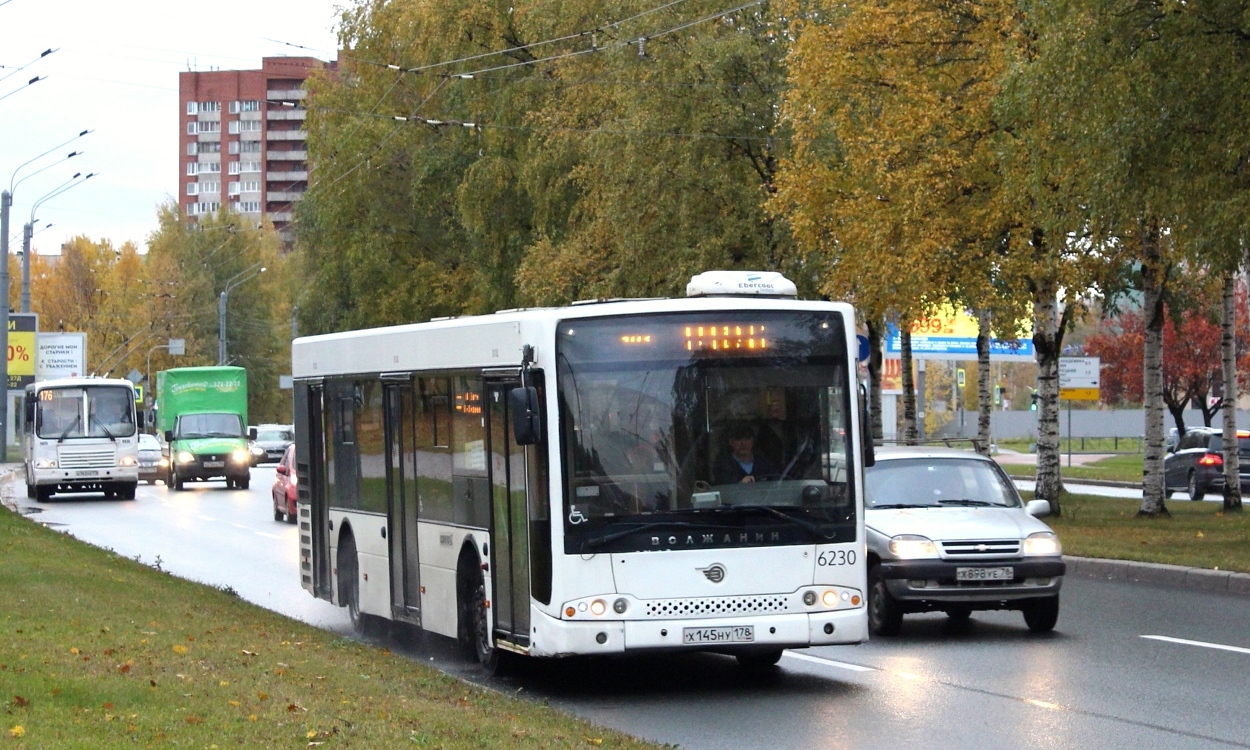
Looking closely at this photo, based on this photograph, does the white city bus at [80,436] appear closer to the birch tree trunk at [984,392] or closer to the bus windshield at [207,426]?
the bus windshield at [207,426]

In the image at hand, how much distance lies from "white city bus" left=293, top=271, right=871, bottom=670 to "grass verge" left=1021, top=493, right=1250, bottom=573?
9.10 metres

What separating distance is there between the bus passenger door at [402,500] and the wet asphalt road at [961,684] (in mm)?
481

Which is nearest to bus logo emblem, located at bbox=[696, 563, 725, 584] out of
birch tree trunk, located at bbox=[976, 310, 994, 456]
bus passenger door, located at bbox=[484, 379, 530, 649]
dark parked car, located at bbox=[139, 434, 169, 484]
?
bus passenger door, located at bbox=[484, 379, 530, 649]

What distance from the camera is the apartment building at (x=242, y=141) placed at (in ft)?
529

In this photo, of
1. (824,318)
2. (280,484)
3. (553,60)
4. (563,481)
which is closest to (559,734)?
(563,481)

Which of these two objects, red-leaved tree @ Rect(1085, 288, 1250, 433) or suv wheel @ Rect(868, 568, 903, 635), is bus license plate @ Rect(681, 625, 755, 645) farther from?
red-leaved tree @ Rect(1085, 288, 1250, 433)

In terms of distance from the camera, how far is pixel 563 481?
37.7 feet

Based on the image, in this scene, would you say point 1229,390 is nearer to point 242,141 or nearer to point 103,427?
point 103,427

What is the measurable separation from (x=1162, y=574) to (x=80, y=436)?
3071cm

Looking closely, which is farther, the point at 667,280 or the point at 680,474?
the point at 667,280

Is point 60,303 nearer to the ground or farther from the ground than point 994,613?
farther from the ground

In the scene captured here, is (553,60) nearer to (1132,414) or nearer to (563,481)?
(563,481)

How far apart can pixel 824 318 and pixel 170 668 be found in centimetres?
486

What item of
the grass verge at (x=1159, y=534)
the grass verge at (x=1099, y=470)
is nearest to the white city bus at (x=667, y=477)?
the grass verge at (x=1159, y=534)
